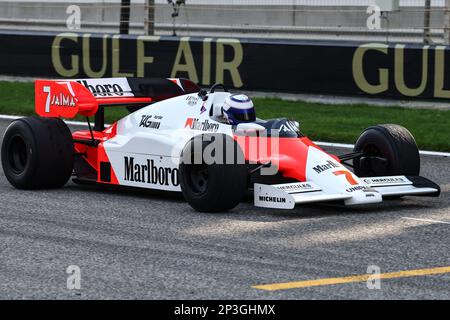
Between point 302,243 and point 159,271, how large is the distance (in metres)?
1.38

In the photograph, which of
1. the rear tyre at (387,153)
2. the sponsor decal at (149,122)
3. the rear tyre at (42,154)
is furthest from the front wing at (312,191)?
the rear tyre at (42,154)

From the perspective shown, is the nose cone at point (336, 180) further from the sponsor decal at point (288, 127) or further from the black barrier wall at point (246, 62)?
the black barrier wall at point (246, 62)

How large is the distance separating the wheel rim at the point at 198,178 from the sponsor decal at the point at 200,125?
0.72m

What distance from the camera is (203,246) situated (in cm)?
875

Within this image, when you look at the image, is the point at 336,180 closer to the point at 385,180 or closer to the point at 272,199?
the point at 272,199

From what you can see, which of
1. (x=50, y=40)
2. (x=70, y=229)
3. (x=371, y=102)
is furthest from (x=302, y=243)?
(x=50, y=40)

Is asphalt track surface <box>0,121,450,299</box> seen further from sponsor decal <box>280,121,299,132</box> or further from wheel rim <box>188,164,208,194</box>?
sponsor decal <box>280,121,299,132</box>

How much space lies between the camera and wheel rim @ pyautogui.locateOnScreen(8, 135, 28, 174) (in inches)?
459

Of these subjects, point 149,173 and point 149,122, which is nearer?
point 149,173

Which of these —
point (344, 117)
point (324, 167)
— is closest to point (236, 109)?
point (324, 167)

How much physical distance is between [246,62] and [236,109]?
25.9 ft

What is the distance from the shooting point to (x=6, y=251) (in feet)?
28.1

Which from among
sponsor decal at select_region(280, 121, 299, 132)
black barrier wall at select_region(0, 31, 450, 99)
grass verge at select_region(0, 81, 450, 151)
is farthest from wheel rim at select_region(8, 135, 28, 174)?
black barrier wall at select_region(0, 31, 450, 99)

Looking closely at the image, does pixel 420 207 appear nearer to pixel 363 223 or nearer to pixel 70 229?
pixel 363 223
